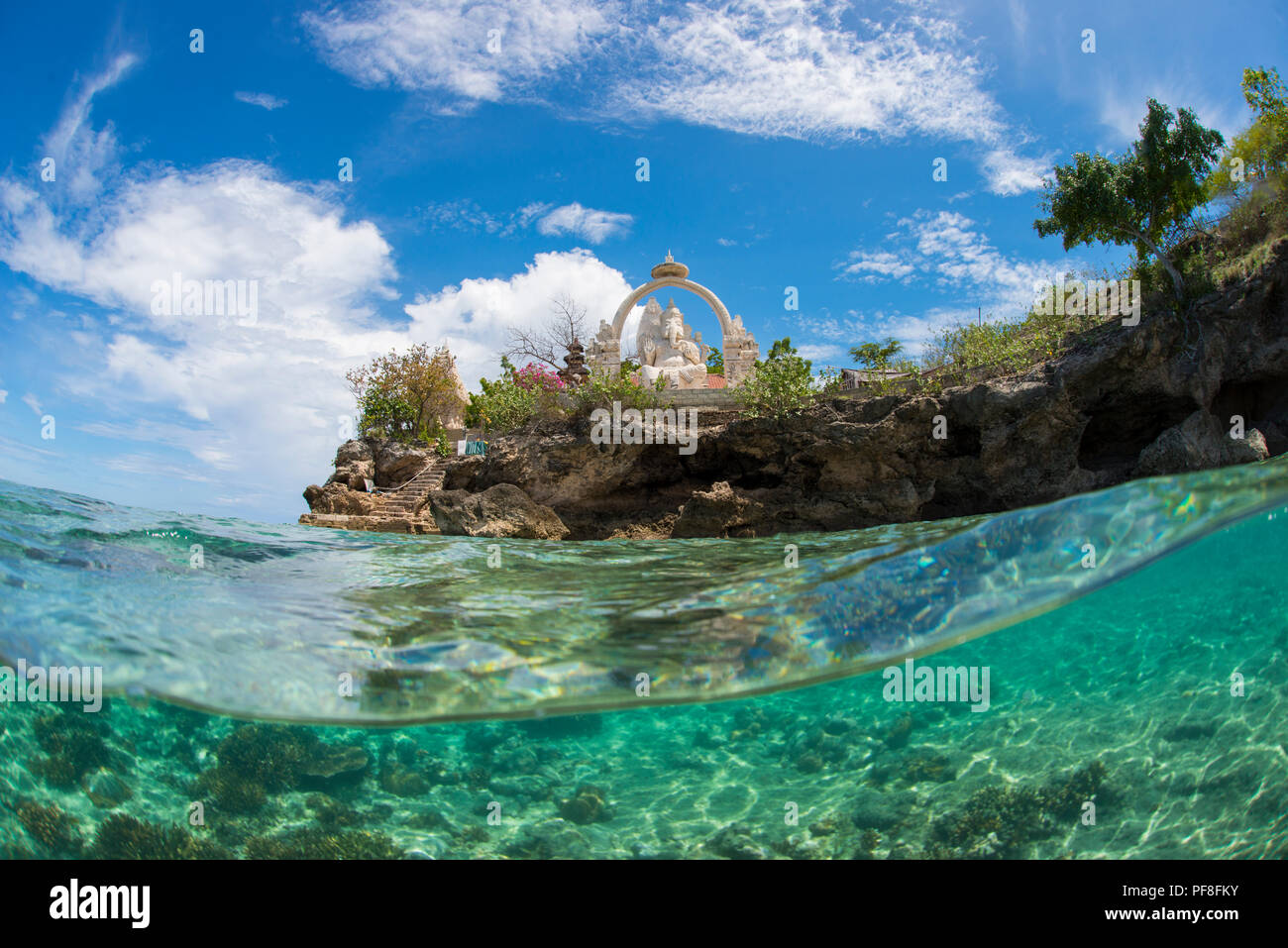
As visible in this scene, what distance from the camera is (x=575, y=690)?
5496 mm

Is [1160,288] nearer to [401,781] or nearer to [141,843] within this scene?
[401,781]

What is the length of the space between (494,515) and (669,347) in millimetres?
14241

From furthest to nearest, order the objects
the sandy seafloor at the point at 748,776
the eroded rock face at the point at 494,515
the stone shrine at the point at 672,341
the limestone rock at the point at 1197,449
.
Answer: the stone shrine at the point at 672,341, the eroded rock face at the point at 494,515, the limestone rock at the point at 1197,449, the sandy seafloor at the point at 748,776

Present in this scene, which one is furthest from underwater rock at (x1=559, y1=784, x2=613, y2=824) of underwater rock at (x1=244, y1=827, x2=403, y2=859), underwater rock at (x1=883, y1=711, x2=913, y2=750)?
underwater rock at (x1=883, y1=711, x2=913, y2=750)

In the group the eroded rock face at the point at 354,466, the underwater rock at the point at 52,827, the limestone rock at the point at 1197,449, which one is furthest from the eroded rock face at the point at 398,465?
the limestone rock at the point at 1197,449

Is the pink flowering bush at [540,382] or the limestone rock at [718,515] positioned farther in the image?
the pink flowering bush at [540,382]

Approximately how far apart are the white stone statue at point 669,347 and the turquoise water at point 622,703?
51.6 ft

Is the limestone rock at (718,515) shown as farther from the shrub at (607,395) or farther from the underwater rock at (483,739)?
the underwater rock at (483,739)

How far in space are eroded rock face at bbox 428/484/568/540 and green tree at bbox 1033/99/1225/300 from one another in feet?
47.9

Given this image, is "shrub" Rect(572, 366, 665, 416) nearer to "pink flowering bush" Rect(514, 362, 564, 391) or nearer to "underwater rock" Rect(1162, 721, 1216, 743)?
"pink flowering bush" Rect(514, 362, 564, 391)

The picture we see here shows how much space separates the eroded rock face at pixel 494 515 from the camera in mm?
13945
